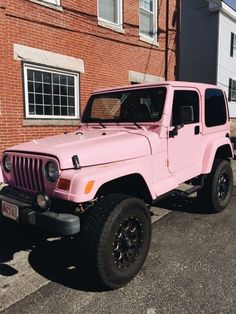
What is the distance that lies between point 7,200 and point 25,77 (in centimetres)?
507

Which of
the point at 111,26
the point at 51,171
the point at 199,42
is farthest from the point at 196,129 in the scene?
the point at 199,42

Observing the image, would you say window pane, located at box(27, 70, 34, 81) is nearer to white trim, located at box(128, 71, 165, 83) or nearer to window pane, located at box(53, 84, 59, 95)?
window pane, located at box(53, 84, 59, 95)

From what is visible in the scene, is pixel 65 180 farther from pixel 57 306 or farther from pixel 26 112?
pixel 26 112

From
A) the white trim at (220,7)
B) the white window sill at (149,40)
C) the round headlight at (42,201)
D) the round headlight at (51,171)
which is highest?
the white trim at (220,7)

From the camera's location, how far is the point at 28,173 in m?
3.65

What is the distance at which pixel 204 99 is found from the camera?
5273 millimetres

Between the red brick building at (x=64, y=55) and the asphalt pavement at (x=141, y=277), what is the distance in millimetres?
3922

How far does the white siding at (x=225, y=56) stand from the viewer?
20.3m

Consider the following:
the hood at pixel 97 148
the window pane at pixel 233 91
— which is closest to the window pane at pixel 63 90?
the hood at pixel 97 148

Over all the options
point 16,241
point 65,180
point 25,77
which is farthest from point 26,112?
point 65,180

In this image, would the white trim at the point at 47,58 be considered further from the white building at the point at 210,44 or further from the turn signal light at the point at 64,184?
the white building at the point at 210,44

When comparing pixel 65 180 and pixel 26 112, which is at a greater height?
pixel 26 112

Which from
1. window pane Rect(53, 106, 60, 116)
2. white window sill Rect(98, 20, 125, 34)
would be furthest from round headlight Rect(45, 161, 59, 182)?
white window sill Rect(98, 20, 125, 34)

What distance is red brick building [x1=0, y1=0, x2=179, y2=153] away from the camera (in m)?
7.79
